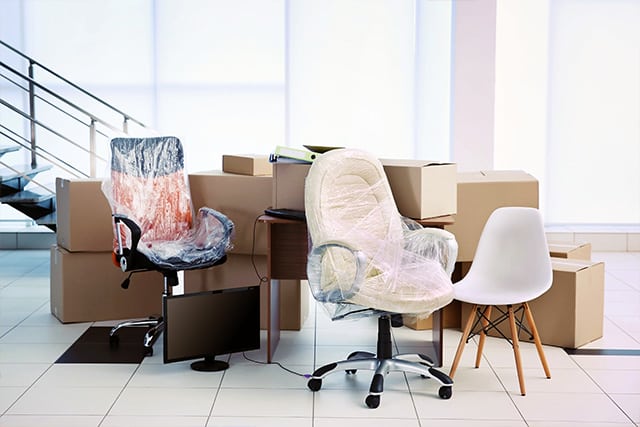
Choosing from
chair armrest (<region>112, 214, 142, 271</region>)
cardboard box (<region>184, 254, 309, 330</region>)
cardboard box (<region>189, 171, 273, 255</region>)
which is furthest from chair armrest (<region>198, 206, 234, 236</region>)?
chair armrest (<region>112, 214, 142, 271</region>)

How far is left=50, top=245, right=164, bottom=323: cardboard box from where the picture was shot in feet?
14.7

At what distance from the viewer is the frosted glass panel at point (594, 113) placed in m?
6.96

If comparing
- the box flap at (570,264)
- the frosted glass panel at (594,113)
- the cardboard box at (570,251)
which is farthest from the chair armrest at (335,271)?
the frosted glass panel at (594,113)

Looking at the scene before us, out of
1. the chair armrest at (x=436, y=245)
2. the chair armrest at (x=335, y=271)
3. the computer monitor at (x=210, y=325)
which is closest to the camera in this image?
the chair armrest at (x=335, y=271)

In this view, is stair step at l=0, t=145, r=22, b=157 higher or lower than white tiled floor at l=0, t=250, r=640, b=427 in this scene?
higher

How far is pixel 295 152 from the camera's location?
381 centimetres

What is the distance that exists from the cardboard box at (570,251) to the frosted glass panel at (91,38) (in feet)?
12.3

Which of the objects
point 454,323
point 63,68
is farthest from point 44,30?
point 454,323

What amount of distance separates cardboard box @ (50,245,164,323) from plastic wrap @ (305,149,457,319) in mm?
1411

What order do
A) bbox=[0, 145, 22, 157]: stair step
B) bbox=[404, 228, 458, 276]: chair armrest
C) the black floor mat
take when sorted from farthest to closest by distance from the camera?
bbox=[0, 145, 22, 157]: stair step < the black floor mat < bbox=[404, 228, 458, 276]: chair armrest

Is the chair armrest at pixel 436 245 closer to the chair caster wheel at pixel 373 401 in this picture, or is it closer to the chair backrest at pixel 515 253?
the chair backrest at pixel 515 253

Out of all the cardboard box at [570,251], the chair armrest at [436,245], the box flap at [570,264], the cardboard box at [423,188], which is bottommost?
the box flap at [570,264]

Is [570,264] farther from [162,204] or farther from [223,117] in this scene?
[223,117]

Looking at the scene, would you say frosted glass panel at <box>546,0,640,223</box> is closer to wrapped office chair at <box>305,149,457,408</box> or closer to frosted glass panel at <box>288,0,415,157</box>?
frosted glass panel at <box>288,0,415,157</box>
